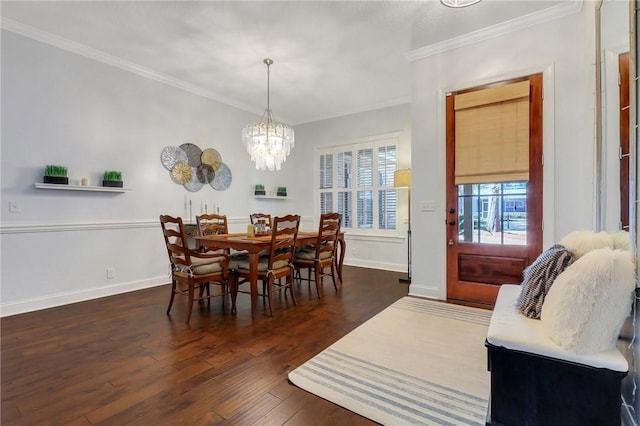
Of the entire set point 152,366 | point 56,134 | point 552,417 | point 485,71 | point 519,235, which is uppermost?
point 485,71

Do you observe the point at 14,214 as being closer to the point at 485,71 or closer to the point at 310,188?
the point at 310,188

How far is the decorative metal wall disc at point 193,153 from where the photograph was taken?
4.55 metres

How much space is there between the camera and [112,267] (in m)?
3.74

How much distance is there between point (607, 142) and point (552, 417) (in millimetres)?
1987

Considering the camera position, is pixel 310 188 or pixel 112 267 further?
pixel 310 188

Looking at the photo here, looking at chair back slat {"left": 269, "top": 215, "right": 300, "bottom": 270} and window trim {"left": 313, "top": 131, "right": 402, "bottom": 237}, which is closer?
chair back slat {"left": 269, "top": 215, "right": 300, "bottom": 270}

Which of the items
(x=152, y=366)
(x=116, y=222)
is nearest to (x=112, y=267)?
(x=116, y=222)

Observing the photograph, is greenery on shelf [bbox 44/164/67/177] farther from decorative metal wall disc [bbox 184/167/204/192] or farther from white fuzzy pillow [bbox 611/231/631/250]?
white fuzzy pillow [bbox 611/231/631/250]

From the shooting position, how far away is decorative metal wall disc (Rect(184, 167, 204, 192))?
457cm

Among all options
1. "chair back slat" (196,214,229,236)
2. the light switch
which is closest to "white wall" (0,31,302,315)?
"chair back slat" (196,214,229,236)

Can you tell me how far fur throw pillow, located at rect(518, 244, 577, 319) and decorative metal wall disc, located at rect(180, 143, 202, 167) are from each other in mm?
4464

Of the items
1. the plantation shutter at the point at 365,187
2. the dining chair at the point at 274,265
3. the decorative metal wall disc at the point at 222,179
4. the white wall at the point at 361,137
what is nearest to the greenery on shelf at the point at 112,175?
the decorative metal wall disc at the point at 222,179

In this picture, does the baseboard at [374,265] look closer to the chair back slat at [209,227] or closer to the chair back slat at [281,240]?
the chair back slat at [281,240]

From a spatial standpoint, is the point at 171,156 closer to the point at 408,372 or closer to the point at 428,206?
the point at 428,206
